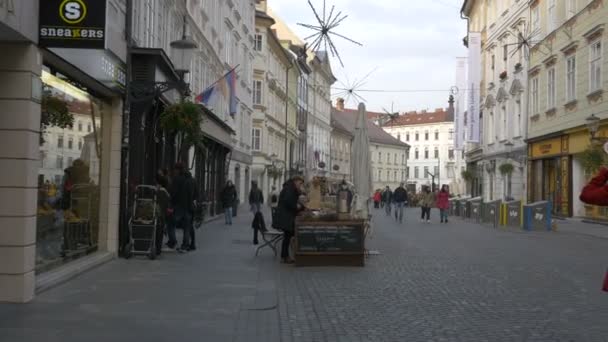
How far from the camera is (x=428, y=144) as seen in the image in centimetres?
12850

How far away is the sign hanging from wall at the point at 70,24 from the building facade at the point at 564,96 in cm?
2080

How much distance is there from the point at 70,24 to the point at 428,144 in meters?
122

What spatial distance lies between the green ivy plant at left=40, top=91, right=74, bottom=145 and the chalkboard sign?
4.54 meters

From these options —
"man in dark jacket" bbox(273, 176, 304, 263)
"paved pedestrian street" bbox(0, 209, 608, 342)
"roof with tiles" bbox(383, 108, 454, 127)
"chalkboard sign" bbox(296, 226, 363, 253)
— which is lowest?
"paved pedestrian street" bbox(0, 209, 608, 342)

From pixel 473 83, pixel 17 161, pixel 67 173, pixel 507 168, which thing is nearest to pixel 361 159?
pixel 67 173

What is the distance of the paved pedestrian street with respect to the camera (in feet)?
24.0

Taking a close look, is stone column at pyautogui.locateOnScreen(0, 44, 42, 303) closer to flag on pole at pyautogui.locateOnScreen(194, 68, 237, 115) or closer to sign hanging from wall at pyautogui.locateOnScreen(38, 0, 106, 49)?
sign hanging from wall at pyautogui.locateOnScreen(38, 0, 106, 49)

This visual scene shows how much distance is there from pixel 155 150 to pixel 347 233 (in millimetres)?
6738

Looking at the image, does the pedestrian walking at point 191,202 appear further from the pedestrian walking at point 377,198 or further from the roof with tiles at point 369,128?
the roof with tiles at point 369,128

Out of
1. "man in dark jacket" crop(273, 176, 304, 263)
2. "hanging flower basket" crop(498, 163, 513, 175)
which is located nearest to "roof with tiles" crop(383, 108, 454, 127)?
"hanging flower basket" crop(498, 163, 513, 175)

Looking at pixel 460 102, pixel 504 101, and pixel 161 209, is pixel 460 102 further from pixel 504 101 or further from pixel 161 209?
pixel 161 209

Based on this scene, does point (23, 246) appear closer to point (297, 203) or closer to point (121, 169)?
point (121, 169)

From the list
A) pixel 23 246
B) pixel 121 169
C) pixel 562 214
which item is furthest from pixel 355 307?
pixel 562 214

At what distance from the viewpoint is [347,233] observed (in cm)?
1350
